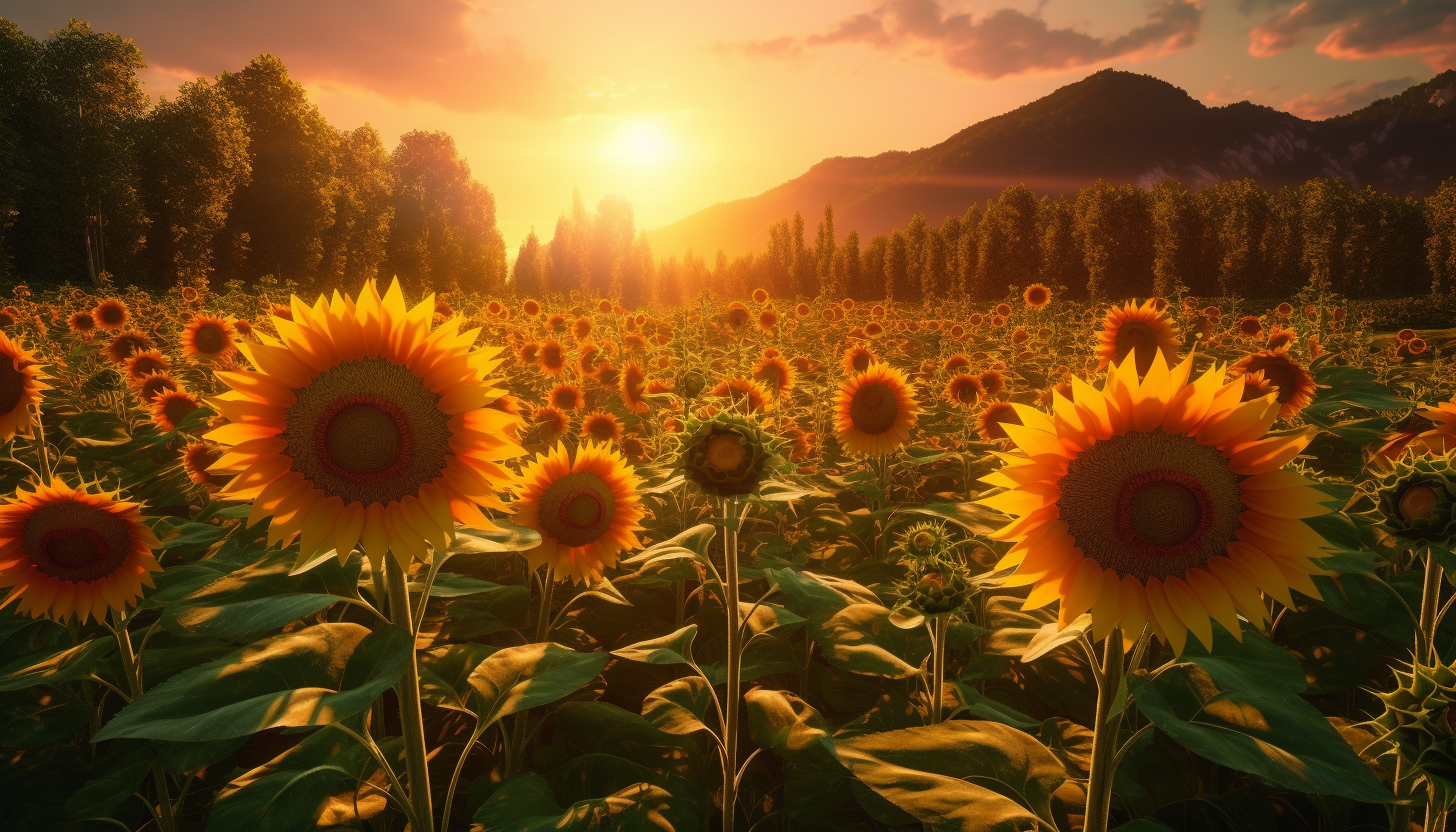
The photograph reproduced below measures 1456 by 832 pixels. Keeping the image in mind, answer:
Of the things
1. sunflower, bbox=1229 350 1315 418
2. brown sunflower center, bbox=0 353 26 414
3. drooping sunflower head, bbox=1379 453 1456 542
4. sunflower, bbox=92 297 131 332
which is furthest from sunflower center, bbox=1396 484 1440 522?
sunflower, bbox=92 297 131 332

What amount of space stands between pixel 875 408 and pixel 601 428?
6.99 feet

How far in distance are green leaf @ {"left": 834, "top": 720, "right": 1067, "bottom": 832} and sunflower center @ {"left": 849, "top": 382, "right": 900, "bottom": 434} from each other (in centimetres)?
329

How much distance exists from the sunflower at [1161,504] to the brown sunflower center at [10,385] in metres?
4.42

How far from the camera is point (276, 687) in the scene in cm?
142

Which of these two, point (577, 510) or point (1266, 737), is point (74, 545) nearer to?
point (577, 510)

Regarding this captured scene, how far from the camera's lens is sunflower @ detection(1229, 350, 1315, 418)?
3.27 m

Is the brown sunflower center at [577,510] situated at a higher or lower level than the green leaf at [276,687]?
lower

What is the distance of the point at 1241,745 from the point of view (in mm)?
1214

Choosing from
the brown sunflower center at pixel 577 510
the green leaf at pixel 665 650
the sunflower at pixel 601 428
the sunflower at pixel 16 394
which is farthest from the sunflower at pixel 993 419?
the sunflower at pixel 16 394

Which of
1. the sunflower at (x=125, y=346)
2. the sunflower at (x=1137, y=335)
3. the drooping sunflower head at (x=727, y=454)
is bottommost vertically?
the drooping sunflower head at (x=727, y=454)

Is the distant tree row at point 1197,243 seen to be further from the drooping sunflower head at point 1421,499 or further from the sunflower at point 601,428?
the drooping sunflower head at point 1421,499

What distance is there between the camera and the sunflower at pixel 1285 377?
3.27 meters

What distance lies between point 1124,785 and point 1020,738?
0.69 meters

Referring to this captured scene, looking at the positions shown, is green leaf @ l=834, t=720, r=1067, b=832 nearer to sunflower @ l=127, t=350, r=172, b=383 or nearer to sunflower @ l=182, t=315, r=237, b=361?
sunflower @ l=182, t=315, r=237, b=361
